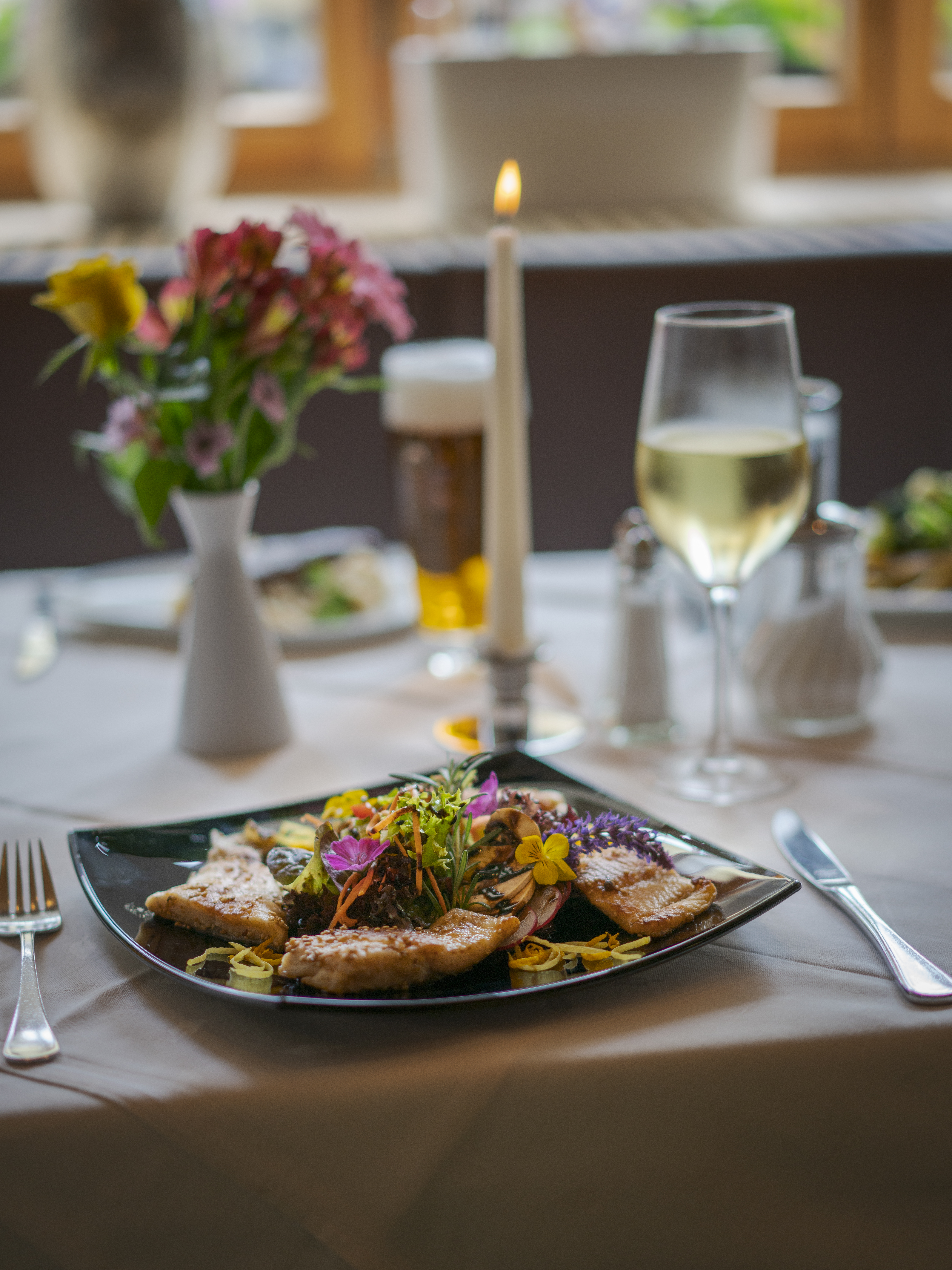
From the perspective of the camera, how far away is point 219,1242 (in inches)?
20.3

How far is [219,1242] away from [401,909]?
162mm

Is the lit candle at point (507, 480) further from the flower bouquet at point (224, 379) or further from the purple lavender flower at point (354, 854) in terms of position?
the purple lavender flower at point (354, 854)

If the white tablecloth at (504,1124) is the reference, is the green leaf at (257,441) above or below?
above

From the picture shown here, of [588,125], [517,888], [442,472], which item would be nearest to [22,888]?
[517,888]

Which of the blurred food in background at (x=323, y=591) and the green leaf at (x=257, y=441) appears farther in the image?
the blurred food in background at (x=323, y=591)

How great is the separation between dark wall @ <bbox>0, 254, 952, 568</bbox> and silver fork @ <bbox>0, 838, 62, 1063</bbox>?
4.65ft

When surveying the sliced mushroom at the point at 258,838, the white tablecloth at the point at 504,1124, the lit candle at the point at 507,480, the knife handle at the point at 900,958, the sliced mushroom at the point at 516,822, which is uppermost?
the lit candle at the point at 507,480

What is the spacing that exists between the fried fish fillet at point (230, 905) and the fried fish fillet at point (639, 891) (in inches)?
6.0

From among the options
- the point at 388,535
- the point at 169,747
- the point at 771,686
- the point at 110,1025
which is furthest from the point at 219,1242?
the point at 388,535

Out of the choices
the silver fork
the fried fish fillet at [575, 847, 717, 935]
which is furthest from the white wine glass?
the silver fork

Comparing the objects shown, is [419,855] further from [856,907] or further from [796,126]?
[796,126]

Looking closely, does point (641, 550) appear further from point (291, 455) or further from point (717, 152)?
point (717, 152)

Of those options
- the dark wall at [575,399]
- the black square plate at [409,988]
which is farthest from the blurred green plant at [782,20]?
the black square plate at [409,988]

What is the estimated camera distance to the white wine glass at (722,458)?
2.60 ft
